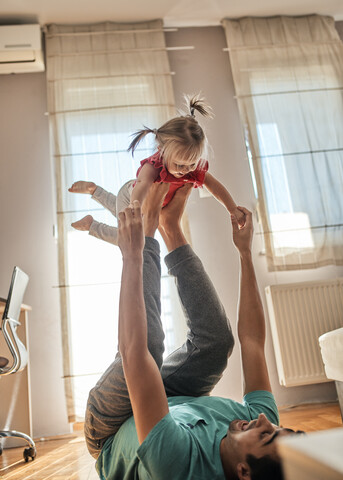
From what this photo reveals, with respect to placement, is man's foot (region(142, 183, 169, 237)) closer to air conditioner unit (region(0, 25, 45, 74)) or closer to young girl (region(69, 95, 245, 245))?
young girl (region(69, 95, 245, 245))

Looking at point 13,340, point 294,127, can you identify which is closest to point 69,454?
point 13,340

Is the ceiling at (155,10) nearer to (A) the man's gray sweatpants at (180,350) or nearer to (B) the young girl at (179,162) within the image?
(B) the young girl at (179,162)

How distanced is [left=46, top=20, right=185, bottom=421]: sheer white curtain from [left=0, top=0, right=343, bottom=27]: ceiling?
0.09 meters

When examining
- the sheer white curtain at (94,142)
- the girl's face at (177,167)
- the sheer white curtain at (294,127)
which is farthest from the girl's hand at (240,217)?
the sheer white curtain at (294,127)

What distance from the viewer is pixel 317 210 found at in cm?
346

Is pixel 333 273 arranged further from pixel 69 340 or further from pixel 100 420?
pixel 100 420

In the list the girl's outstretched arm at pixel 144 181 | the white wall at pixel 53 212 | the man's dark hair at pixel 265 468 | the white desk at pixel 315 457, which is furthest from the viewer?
the white wall at pixel 53 212

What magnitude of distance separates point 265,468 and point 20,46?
340 centimetres

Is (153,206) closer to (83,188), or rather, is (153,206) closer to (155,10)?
(83,188)

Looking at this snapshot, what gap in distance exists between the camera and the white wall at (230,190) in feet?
10.8

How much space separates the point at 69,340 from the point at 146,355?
2.24 metres

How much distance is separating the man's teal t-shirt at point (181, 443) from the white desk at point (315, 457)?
23.4 inches

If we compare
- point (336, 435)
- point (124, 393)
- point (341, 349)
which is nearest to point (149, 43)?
point (341, 349)

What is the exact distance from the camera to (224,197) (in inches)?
76.1
